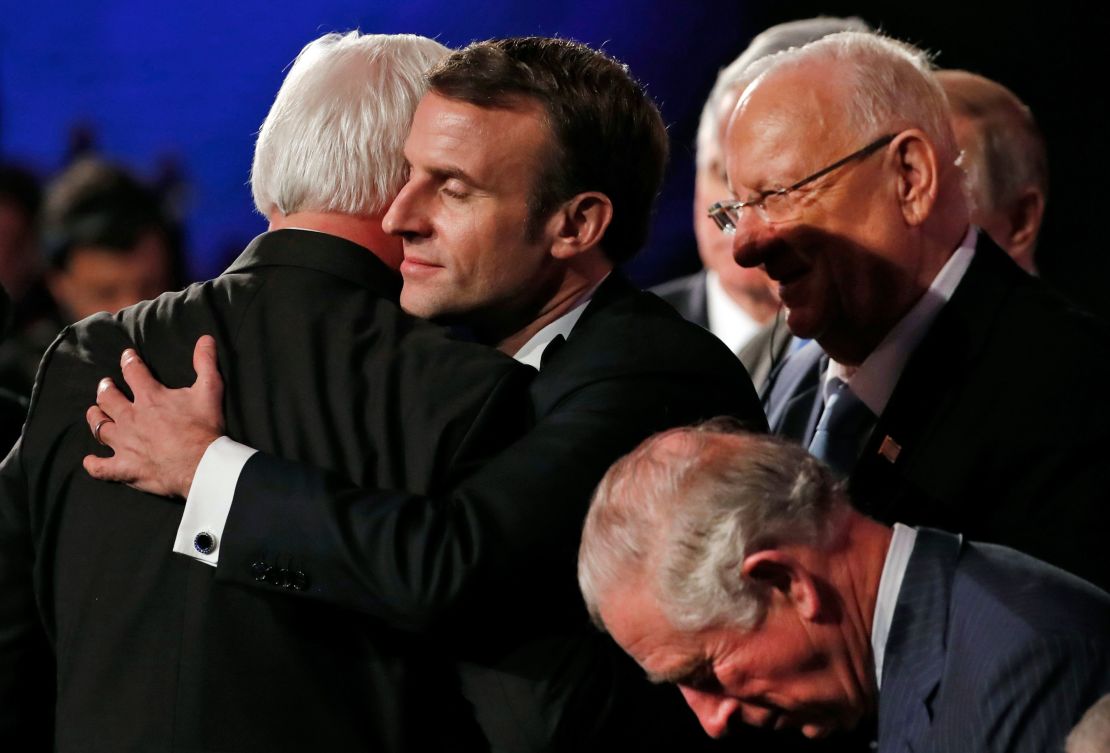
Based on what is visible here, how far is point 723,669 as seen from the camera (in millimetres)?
2125

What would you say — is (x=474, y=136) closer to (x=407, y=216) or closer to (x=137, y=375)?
(x=407, y=216)

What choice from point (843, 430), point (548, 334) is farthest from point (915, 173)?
point (548, 334)

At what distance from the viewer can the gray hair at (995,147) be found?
3.92 metres

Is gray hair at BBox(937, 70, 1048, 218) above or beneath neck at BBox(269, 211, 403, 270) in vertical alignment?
beneath

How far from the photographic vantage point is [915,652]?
2.08m

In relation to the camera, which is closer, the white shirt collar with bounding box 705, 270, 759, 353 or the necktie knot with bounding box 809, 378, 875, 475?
the necktie knot with bounding box 809, 378, 875, 475

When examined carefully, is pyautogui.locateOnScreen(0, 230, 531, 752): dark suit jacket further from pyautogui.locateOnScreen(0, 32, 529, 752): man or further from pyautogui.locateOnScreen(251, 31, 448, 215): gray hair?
pyautogui.locateOnScreen(251, 31, 448, 215): gray hair

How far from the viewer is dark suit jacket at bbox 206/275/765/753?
2090mm

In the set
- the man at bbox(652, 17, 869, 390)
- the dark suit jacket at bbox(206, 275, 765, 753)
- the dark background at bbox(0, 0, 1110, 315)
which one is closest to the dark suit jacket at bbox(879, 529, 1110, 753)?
the dark suit jacket at bbox(206, 275, 765, 753)

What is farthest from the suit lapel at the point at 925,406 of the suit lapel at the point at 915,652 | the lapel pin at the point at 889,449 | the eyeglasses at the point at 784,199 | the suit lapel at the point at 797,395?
the suit lapel at the point at 915,652

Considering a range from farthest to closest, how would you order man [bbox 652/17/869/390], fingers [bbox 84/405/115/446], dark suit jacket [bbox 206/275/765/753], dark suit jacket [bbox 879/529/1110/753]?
1. man [bbox 652/17/869/390]
2. fingers [bbox 84/405/115/446]
3. dark suit jacket [bbox 206/275/765/753]
4. dark suit jacket [bbox 879/529/1110/753]

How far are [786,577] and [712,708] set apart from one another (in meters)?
0.25

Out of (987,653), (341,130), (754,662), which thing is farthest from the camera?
(341,130)

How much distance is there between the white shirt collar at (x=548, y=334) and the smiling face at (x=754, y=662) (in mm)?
543
